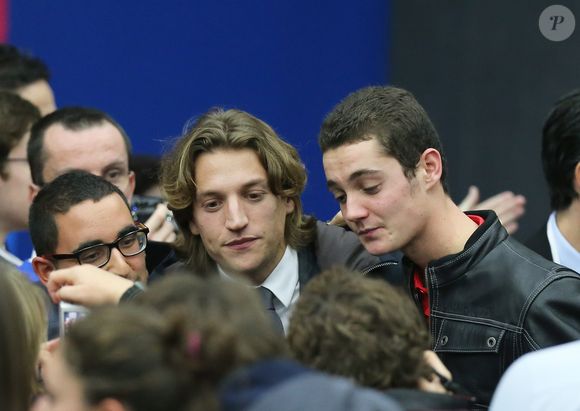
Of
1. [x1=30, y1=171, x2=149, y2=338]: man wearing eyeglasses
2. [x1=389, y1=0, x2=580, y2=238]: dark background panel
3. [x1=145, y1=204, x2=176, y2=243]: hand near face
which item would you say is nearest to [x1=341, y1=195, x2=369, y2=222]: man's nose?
[x1=30, y1=171, x2=149, y2=338]: man wearing eyeglasses

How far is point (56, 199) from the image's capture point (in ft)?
12.6

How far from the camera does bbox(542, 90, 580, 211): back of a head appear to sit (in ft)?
15.6

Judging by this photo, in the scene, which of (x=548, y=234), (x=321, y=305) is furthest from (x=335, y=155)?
(x=548, y=234)

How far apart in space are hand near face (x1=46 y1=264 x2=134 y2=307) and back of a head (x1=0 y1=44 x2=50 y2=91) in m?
2.82

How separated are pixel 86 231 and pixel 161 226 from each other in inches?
42.1

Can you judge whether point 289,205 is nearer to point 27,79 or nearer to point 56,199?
point 56,199

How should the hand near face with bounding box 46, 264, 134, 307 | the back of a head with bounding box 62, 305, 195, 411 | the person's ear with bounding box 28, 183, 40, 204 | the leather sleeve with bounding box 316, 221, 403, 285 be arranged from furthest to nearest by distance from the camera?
the person's ear with bounding box 28, 183, 40, 204
the leather sleeve with bounding box 316, 221, 403, 285
the hand near face with bounding box 46, 264, 134, 307
the back of a head with bounding box 62, 305, 195, 411

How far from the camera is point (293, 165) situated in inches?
155

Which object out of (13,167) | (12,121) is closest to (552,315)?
(13,167)

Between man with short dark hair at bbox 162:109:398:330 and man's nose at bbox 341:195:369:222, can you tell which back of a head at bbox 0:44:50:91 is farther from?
man's nose at bbox 341:195:369:222

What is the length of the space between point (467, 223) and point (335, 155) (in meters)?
0.44

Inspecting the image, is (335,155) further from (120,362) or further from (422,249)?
(120,362)

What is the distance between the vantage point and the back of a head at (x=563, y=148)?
4.74 m

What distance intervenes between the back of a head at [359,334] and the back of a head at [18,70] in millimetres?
3523
